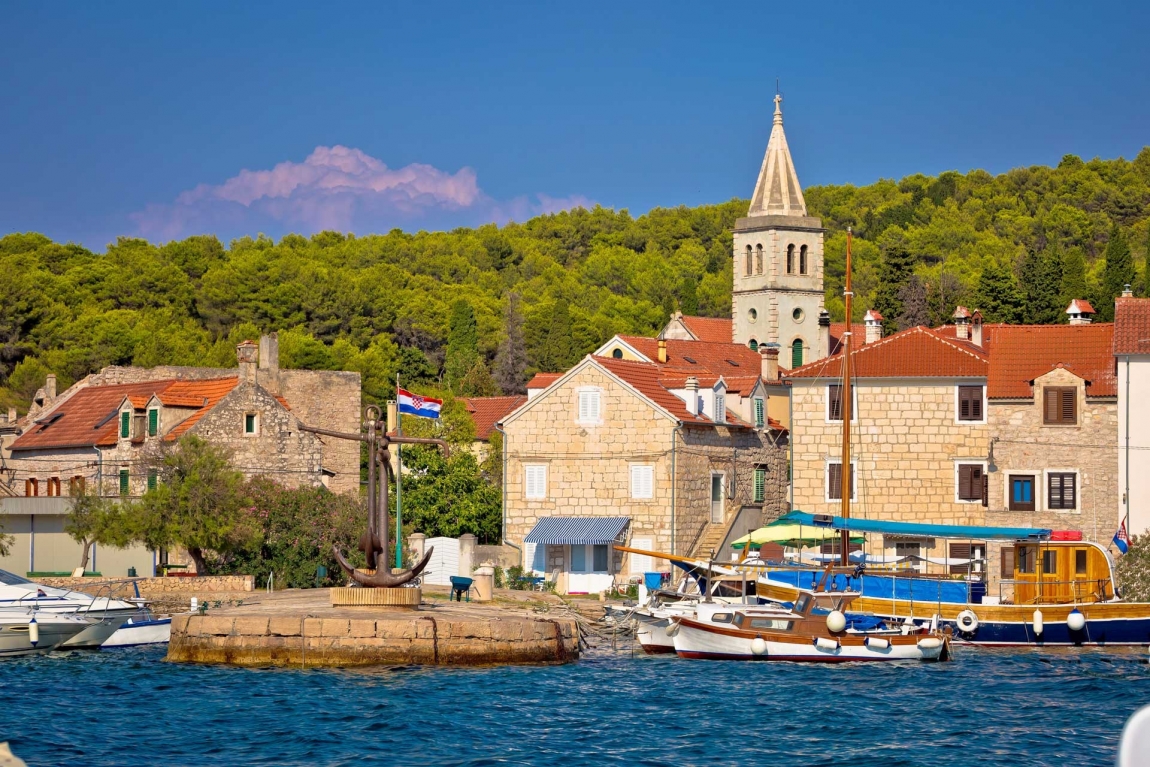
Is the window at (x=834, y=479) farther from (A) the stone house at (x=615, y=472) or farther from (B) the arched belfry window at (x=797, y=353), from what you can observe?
(B) the arched belfry window at (x=797, y=353)

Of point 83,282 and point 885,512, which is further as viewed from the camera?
point 83,282

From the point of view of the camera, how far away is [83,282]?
85875 millimetres

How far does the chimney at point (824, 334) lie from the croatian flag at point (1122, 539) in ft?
101

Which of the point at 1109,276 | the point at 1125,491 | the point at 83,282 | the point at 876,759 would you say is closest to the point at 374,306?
the point at 83,282

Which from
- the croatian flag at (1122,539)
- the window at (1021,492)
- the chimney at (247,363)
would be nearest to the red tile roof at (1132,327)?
the window at (1021,492)

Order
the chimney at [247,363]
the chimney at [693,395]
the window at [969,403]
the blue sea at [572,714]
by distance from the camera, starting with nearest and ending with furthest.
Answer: the blue sea at [572,714] < the window at [969,403] < the chimney at [693,395] < the chimney at [247,363]

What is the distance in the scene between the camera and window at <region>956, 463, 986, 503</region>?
159ft

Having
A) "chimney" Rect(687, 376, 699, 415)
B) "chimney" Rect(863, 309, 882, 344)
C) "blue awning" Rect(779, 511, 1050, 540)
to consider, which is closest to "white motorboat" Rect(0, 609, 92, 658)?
"blue awning" Rect(779, 511, 1050, 540)

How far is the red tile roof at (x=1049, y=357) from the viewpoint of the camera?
47.2 meters

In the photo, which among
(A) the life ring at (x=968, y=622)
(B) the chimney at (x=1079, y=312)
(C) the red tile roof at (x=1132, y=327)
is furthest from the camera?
(B) the chimney at (x=1079, y=312)

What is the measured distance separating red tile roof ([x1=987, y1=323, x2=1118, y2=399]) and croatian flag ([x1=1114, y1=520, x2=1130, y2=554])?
402 centimetres

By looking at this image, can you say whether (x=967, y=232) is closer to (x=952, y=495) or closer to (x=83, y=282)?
(x=83, y=282)

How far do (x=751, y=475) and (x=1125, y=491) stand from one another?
12.4m

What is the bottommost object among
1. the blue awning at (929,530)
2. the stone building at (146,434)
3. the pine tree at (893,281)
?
the blue awning at (929,530)
